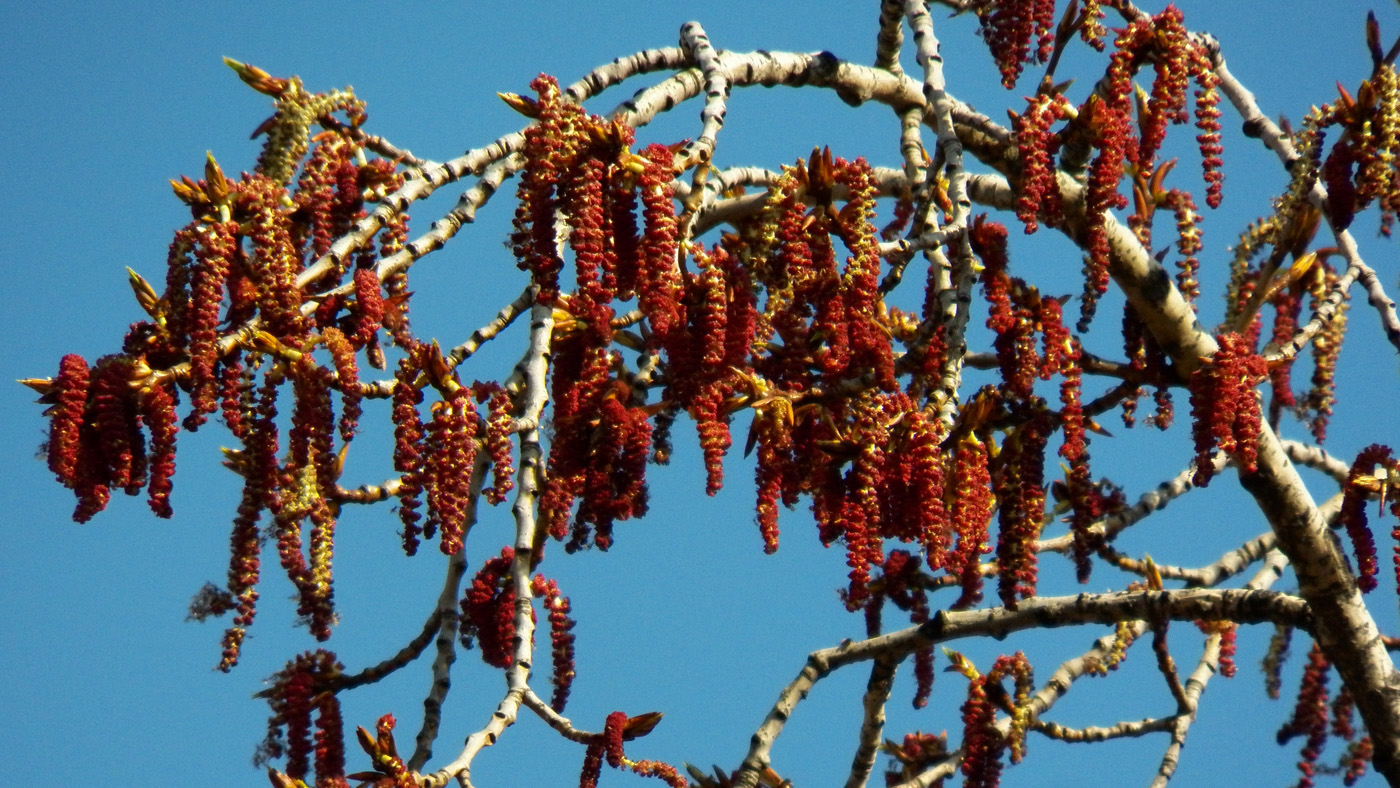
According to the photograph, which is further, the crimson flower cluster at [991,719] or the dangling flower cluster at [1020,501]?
the crimson flower cluster at [991,719]

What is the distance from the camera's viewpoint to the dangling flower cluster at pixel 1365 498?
4.29 m

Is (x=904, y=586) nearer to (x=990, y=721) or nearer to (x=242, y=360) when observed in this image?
(x=990, y=721)

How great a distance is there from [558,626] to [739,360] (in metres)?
1.08

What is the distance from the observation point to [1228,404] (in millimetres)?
4086

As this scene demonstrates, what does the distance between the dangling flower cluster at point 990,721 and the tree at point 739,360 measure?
13mm

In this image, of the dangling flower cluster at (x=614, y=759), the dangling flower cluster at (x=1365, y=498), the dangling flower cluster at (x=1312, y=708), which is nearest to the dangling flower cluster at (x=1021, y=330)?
the dangling flower cluster at (x=1365, y=498)

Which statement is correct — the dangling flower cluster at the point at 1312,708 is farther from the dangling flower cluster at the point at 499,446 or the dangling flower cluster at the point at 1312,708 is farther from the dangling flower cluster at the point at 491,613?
the dangling flower cluster at the point at 499,446

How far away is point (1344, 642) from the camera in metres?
4.96

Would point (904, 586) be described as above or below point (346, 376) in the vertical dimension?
above

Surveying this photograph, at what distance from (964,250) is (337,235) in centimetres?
166

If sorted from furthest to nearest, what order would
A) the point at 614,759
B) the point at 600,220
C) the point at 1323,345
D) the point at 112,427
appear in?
the point at 1323,345 → the point at 614,759 → the point at 112,427 → the point at 600,220

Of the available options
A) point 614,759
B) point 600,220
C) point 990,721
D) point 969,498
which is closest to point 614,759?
point 614,759

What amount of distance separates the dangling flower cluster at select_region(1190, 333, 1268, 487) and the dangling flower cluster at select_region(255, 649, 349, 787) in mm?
2430

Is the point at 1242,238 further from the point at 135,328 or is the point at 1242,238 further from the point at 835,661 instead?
the point at 135,328
